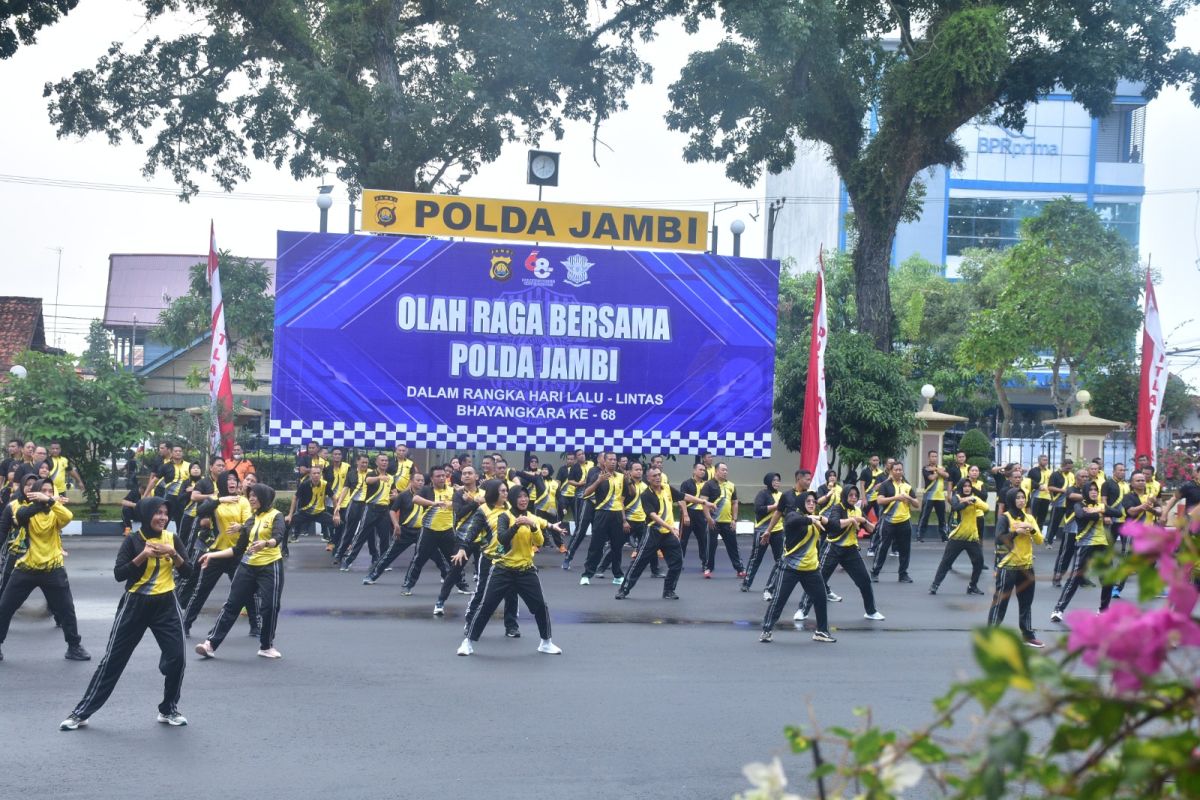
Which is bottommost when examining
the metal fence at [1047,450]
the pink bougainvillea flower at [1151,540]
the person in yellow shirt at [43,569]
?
the person in yellow shirt at [43,569]

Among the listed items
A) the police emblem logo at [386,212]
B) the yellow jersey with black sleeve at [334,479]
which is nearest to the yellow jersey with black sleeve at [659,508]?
the yellow jersey with black sleeve at [334,479]

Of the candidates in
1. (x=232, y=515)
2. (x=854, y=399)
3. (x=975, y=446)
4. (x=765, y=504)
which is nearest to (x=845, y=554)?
(x=765, y=504)

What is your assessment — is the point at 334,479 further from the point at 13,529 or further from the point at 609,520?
the point at 13,529

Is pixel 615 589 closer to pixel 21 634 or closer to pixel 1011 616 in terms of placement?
pixel 1011 616

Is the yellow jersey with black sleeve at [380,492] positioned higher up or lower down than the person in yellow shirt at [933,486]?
lower down

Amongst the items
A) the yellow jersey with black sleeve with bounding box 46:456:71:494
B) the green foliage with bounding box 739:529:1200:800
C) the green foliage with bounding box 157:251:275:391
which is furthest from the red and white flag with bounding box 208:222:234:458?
the green foliage with bounding box 739:529:1200:800

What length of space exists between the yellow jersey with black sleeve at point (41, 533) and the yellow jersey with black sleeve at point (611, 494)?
781 centimetres

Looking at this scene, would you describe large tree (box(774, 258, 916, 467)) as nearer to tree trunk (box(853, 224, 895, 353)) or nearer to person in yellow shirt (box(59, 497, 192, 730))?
tree trunk (box(853, 224, 895, 353))

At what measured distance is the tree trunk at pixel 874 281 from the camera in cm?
2772

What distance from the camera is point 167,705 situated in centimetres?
878

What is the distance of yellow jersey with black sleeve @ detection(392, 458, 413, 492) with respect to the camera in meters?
19.5

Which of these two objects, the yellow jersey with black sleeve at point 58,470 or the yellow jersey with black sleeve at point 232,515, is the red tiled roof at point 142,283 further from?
the yellow jersey with black sleeve at point 232,515

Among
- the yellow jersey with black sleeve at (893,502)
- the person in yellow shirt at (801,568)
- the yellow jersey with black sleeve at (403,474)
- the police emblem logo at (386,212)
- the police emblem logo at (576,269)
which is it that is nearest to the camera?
the person in yellow shirt at (801,568)

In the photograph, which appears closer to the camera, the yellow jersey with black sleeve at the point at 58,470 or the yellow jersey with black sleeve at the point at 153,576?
the yellow jersey with black sleeve at the point at 153,576
